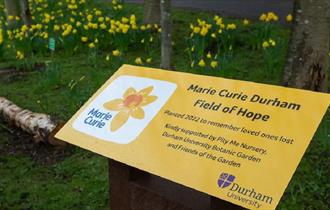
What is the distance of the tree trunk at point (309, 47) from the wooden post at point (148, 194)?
222cm

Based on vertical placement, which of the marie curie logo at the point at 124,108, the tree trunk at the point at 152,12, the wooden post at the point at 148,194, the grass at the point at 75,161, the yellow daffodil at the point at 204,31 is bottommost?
the grass at the point at 75,161

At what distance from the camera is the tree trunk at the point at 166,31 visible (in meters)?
4.70

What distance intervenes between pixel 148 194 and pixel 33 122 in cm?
237

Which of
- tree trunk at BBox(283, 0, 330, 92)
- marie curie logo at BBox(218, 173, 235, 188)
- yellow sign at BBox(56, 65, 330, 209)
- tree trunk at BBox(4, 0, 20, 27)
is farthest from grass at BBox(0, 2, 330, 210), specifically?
tree trunk at BBox(4, 0, 20, 27)

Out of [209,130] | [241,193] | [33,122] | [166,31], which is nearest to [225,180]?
[241,193]

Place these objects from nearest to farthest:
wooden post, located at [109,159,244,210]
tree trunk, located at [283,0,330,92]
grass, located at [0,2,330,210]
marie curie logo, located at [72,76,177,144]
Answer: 1. wooden post, located at [109,159,244,210]
2. marie curie logo, located at [72,76,177,144]
3. grass, located at [0,2,330,210]
4. tree trunk, located at [283,0,330,92]

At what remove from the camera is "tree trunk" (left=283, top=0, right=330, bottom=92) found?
3.81 meters

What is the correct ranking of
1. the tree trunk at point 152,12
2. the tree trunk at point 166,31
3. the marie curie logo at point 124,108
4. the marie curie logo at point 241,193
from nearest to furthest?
1. the marie curie logo at point 241,193
2. the marie curie logo at point 124,108
3. the tree trunk at point 166,31
4. the tree trunk at point 152,12

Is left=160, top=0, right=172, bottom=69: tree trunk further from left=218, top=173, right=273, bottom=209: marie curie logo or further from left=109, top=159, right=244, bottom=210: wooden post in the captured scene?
left=218, top=173, right=273, bottom=209: marie curie logo

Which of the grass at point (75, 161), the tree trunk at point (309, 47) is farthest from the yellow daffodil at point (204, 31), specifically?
the tree trunk at point (309, 47)

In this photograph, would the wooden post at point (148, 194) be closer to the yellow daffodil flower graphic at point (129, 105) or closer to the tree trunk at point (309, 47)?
the yellow daffodil flower graphic at point (129, 105)

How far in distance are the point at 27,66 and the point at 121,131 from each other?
4464 millimetres

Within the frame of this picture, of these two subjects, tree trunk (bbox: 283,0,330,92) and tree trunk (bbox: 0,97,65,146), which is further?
tree trunk (bbox: 0,97,65,146)

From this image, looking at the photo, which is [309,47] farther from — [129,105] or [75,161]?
[129,105]
